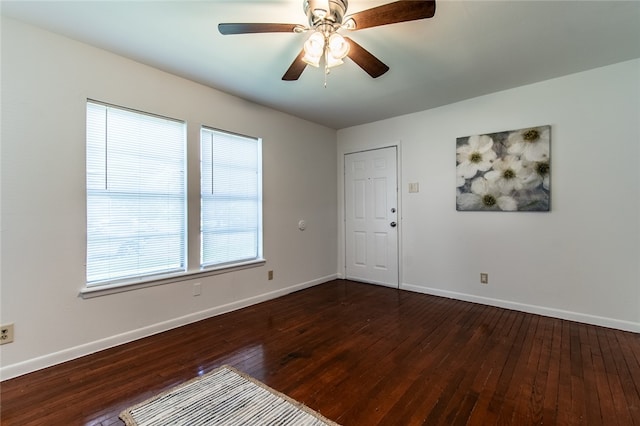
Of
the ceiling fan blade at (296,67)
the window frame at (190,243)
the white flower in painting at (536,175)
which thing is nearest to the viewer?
the ceiling fan blade at (296,67)

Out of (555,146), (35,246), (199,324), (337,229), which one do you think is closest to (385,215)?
(337,229)

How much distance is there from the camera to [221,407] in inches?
63.9

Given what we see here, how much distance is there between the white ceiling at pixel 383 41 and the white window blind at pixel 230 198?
62 centimetres

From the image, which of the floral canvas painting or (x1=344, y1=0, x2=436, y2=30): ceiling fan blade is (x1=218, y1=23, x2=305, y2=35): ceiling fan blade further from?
the floral canvas painting

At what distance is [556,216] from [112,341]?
433 centimetres

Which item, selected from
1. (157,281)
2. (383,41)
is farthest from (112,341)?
(383,41)

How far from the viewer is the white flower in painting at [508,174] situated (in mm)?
3082

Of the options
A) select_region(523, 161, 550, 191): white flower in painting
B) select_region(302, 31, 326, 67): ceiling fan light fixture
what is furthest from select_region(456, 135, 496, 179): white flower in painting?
select_region(302, 31, 326, 67): ceiling fan light fixture

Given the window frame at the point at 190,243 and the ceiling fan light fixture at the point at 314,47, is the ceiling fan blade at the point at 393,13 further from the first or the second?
the window frame at the point at 190,243

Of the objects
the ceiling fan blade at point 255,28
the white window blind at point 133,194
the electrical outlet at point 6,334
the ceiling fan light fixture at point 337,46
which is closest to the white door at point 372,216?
the ceiling fan light fixture at point 337,46

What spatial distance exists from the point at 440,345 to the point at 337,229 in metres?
2.62

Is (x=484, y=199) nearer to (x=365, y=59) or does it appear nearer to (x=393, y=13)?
(x=365, y=59)

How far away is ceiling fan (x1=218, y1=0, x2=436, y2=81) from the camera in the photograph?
4.88 feet

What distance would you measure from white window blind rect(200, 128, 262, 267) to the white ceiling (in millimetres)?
616
